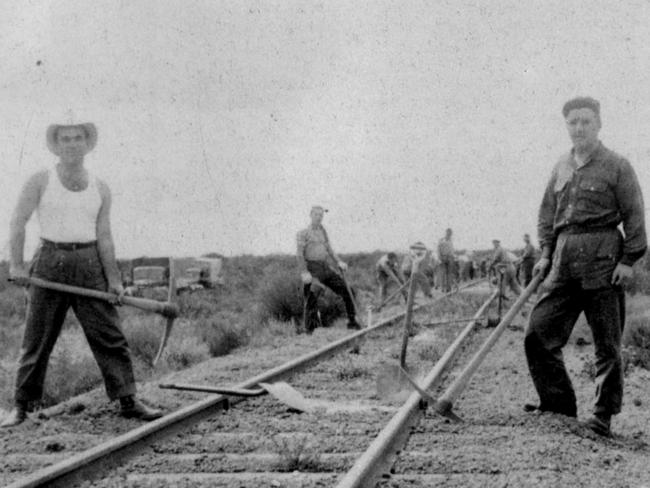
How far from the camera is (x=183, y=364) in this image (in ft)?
35.3

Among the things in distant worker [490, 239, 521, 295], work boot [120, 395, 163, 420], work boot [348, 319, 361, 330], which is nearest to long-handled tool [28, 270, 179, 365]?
work boot [120, 395, 163, 420]

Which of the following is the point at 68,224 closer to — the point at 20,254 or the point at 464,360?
the point at 20,254

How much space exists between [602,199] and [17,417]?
431 centimetres

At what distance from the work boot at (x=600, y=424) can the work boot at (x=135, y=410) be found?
300 centimetres

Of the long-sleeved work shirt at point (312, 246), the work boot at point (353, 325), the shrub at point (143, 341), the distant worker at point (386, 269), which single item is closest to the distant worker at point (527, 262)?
the distant worker at point (386, 269)

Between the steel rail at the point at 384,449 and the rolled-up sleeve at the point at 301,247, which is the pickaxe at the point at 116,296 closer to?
the steel rail at the point at 384,449

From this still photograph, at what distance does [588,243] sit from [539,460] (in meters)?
1.66

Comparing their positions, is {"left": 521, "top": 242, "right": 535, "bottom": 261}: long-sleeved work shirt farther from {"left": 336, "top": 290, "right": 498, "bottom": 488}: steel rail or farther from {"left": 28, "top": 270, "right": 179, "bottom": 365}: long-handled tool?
{"left": 28, "top": 270, "right": 179, "bottom": 365}: long-handled tool

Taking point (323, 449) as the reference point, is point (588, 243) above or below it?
above

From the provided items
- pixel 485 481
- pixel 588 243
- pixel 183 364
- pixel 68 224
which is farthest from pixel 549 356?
pixel 183 364

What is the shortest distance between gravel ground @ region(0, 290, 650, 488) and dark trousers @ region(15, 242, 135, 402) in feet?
1.04

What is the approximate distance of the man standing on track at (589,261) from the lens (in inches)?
221

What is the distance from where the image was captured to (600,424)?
560 cm

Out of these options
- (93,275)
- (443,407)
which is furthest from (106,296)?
(443,407)
